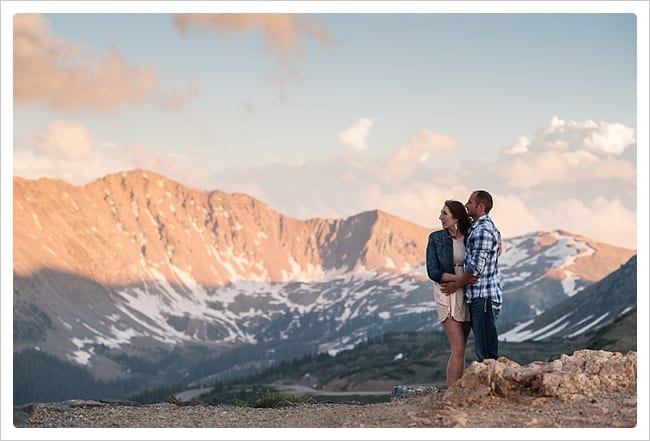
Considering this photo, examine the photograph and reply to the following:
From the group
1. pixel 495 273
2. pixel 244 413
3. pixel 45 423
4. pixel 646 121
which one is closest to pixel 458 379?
pixel 495 273

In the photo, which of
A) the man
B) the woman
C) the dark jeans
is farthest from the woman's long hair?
the dark jeans

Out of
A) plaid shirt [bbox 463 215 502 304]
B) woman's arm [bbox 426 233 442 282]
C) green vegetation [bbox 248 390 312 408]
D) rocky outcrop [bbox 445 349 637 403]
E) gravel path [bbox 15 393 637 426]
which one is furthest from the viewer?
green vegetation [bbox 248 390 312 408]

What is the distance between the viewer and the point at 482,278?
1486cm

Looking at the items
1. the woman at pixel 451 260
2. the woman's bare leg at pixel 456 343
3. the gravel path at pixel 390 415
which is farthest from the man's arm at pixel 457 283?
the gravel path at pixel 390 415

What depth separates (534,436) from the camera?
1238cm

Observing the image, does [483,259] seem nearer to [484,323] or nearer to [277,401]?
[484,323]

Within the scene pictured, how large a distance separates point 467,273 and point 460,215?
3.33 ft

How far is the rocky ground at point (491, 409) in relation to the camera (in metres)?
13.2

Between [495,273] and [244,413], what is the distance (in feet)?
16.2

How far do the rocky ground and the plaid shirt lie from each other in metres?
1.08

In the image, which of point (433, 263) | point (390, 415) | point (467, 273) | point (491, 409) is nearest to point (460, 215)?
point (433, 263)

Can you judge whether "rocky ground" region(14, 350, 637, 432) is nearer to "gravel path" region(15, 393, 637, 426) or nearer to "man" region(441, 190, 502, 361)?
"gravel path" region(15, 393, 637, 426)

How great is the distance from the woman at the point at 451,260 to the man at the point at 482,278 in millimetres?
192

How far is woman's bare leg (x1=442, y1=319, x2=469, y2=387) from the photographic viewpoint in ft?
49.9
